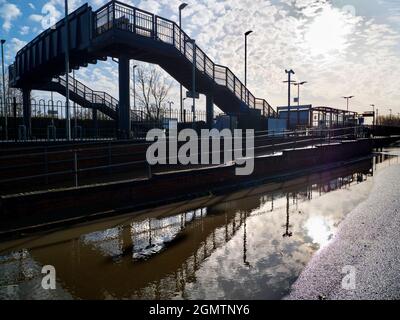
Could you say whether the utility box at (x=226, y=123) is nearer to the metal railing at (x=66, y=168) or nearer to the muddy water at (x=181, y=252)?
the metal railing at (x=66, y=168)

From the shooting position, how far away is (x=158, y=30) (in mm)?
17469

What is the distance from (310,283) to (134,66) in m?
38.2

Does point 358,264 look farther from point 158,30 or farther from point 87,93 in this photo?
point 87,93

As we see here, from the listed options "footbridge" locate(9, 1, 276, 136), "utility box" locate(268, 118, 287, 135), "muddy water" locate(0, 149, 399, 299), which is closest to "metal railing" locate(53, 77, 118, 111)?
"footbridge" locate(9, 1, 276, 136)

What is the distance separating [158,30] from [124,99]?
412 centimetres

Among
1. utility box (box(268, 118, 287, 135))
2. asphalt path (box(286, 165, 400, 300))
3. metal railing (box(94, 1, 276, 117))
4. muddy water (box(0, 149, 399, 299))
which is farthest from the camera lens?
utility box (box(268, 118, 287, 135))

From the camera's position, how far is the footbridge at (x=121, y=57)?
1606 cm

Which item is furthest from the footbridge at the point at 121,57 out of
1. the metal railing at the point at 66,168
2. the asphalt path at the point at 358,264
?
the asphalt path at the point at 358,264

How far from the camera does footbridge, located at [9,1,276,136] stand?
16062 millimetres

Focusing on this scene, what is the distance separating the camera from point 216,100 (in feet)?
81.5

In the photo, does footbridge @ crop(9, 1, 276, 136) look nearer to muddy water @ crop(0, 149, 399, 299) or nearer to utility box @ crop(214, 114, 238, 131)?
→ utility box @ crop(214, 114, 238, 131)
